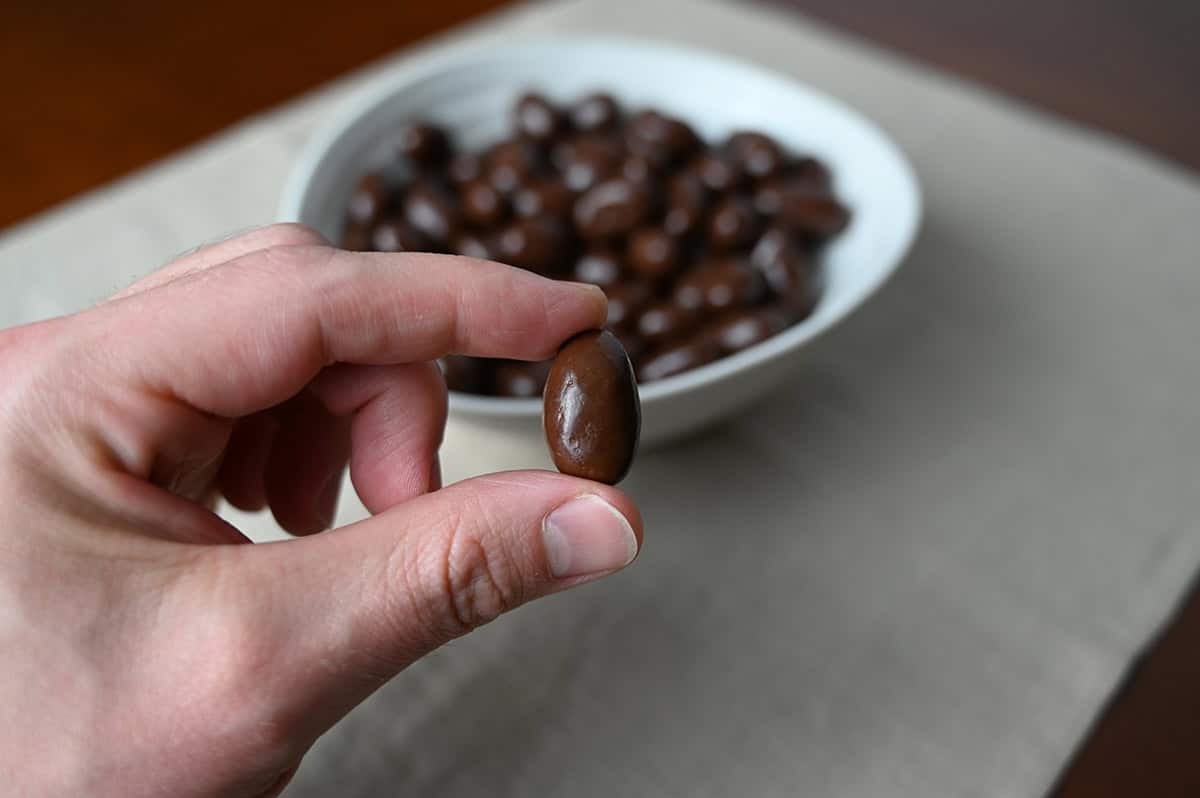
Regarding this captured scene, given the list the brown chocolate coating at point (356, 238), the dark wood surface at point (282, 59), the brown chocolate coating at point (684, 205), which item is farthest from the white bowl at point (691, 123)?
the dark wood surface at point (282, 59)

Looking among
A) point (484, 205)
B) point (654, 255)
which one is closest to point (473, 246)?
point (484, 205)

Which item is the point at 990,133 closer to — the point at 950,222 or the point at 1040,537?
the point at 950,222

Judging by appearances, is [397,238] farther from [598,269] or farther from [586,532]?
[586,532]

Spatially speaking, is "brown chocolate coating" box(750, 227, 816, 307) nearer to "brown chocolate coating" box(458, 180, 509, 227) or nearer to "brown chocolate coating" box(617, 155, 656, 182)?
"brown chocolate coating" box(617, 155, 656, 182)

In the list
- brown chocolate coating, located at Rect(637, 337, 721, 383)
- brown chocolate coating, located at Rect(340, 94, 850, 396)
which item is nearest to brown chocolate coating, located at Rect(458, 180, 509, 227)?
brown chocolate coating, located at Rect(340, 94, 850, 396)

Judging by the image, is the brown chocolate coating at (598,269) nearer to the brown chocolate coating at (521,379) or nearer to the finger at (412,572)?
the brown chocolate coating at (521,379)
